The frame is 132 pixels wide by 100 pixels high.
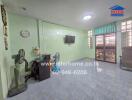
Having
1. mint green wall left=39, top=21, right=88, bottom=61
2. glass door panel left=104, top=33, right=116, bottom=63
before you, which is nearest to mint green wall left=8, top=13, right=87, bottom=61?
mint green wall left=39, top=21, right=88, bottom=61

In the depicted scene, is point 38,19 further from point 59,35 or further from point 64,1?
point 64,1

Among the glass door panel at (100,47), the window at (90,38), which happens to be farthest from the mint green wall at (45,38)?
the glass door panel at (100,47)

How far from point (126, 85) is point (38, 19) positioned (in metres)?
4.05

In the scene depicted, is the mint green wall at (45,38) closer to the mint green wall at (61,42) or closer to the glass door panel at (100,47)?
the mint green wall at (61,42)

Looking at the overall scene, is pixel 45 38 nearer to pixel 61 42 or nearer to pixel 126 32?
pixel 61 42

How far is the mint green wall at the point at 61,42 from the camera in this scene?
13.1 feet

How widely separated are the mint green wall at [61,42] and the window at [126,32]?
Answer: 2.68 metres

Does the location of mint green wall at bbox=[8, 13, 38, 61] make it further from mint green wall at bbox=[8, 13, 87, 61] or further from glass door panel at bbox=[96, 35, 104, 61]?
glass door panel at bbox=[96, 35, 104, 61]

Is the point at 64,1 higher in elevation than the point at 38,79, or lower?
higher

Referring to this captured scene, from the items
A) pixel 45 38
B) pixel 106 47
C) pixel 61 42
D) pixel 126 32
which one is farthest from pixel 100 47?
pixel 45 38

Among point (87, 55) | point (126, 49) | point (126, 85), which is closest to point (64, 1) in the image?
point (126, 85)

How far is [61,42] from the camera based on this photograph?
4840 millimetres

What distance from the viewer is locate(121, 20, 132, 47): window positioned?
422cm

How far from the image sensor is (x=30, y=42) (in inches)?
137
